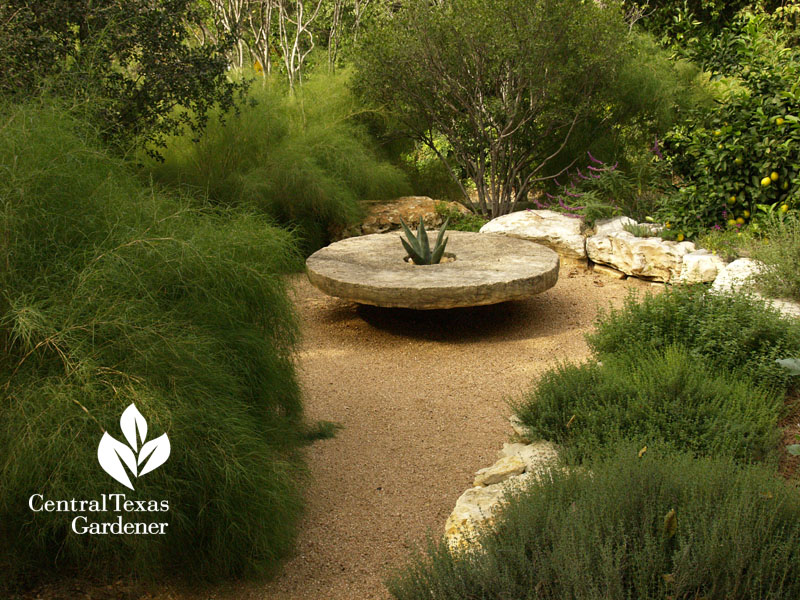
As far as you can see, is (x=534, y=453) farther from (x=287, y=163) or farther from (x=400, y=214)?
(x=400, y=214)

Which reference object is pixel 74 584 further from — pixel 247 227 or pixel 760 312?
pixel 760 312

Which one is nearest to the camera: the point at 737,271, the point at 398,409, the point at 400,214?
the point at 398,409

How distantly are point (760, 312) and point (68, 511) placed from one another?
353 centimetres

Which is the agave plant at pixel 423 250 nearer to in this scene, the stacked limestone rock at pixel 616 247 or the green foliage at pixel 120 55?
the stacked limestone rock at pixel 616 247

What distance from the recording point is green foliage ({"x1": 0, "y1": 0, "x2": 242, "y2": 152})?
17.8ft

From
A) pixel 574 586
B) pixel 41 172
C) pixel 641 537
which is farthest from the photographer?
pixel 41 172

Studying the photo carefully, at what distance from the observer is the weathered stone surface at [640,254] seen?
6652mm

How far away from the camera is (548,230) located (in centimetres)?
768

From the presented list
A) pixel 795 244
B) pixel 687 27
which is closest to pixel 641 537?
pixel 795 244

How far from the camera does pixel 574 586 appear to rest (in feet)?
6.47

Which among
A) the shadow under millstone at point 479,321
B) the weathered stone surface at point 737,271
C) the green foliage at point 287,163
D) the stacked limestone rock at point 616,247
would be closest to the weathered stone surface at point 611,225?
the stacked limestone rock at point 616,247

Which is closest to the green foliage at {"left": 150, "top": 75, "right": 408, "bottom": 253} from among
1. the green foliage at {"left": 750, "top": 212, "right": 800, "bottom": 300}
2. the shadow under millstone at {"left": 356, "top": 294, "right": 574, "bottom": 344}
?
the shadow under millstone at {"left": 356, "top": 294, "right": 574, "bottom": 344}

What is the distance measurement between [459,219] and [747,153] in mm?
3442

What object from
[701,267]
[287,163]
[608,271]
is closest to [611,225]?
[608,271]
